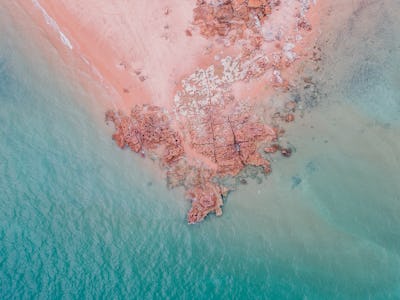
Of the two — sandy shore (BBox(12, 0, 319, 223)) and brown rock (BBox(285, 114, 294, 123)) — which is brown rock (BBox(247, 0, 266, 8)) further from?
brown rock (BBox(285, 114, 294, 123))

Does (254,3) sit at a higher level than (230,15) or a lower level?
higher

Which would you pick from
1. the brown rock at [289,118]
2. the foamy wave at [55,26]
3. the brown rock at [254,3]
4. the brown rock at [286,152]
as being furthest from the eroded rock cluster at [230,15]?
the foamy wave at [55,26]

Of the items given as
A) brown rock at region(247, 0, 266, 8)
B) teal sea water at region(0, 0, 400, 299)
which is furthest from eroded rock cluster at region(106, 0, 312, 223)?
teal sea water at region(0, 0, 400, 299)

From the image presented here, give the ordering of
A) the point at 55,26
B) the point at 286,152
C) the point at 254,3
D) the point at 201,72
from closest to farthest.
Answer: the point at 254,3 → the point at 201,72 → the point at 286,152 → the point at 55,26

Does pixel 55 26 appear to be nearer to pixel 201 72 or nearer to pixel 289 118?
pixel 201 72

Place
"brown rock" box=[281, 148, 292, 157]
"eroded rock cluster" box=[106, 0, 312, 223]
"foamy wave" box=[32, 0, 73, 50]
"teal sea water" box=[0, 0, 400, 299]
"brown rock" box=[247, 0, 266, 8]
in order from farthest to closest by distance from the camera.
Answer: "foamy wave" box=[32, 0, 73, 50]
"brown rock" box=[281, 148, 292, 157]
"eroded rock cluster" box=[106, 0, 312, 223]
"teal sea water" box=[0, 0, 400, 299]
"brown rock" box=[247, 0, 266, 8]

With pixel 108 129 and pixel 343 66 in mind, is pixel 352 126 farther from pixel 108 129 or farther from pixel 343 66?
pixel 108 129

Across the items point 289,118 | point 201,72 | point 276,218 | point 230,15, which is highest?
point 230,15

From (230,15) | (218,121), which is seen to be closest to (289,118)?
(218,121)
